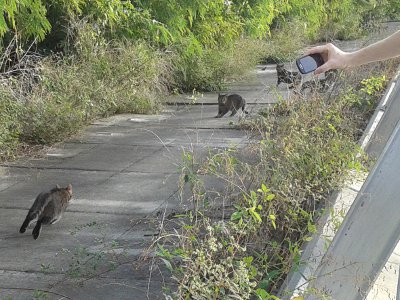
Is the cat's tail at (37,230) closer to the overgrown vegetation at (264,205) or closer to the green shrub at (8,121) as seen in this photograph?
the overgrown vegetation at (264,205)

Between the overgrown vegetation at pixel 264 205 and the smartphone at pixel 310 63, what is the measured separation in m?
0.93

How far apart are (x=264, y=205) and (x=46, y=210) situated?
7.77 ft

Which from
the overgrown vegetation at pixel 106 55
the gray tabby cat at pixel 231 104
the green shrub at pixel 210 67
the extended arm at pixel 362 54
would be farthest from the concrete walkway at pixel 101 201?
the green shrub at pixel 210 67

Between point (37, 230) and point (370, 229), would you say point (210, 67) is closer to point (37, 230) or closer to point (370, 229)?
point (37, 230)

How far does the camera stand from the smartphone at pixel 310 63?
4.03 m

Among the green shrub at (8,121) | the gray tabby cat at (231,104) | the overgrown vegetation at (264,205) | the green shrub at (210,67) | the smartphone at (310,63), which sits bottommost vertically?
the green shrub at (210,67)

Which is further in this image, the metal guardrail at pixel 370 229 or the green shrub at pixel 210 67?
the green shrub at pixel 210 67

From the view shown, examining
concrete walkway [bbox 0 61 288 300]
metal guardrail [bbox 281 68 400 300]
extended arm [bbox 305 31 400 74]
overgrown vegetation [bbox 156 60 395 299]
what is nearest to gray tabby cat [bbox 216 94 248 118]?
concrete walkway [bbox 0 61 288 300]

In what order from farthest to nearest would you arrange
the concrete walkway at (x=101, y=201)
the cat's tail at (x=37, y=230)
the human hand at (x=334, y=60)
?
the cat's tail at (x=37, y=230) → the concrete walkway at (x=101, y=201) → the human hand at (x=334, y=60)

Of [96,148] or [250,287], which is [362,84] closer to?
[96,148]

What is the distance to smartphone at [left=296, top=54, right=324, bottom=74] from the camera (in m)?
4.03

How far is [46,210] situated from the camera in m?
6.89

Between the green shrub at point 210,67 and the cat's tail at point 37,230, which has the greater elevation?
the cat's tail at point 37,230

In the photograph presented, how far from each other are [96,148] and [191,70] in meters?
5.86
